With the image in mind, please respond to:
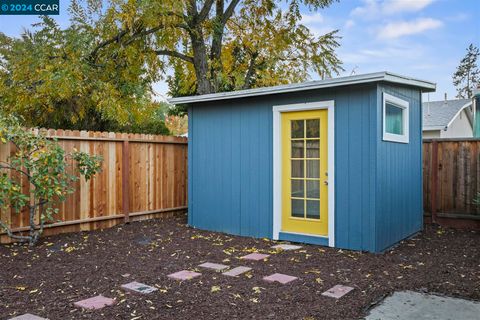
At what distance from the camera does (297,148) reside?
558 cm

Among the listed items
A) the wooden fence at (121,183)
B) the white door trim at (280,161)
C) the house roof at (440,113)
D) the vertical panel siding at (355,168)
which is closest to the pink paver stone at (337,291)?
the vertical panel siding at (355,168)

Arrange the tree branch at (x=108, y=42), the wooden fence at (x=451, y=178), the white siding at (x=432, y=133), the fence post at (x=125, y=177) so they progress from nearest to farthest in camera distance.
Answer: the wooden fence at (x=451, y=178) < the fence post at (x=125, y=177) < the tree branch at (x=108, y=42) < the white siding at (x=432, y=133)

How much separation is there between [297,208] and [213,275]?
2014 millimetres

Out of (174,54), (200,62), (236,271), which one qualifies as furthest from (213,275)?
(174,54)

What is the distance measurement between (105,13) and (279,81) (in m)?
4.99

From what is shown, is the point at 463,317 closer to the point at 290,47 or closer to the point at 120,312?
the point at 120,312

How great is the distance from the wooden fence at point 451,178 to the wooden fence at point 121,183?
452cm

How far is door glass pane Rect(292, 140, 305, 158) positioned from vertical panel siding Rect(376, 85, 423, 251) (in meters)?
1.08

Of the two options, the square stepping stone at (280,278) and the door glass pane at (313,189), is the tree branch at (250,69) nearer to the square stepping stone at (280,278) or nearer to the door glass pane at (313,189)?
the door glass pane at (313,189)

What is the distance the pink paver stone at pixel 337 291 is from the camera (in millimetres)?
3344

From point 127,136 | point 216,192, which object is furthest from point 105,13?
point 216,192

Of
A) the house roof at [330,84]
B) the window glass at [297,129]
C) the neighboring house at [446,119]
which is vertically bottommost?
the window glass at [297,129]

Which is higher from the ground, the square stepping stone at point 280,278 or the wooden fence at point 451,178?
the wooden fence at point 451,178

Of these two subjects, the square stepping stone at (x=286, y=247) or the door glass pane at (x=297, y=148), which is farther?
the door glass pane at (x=297, y=148)
